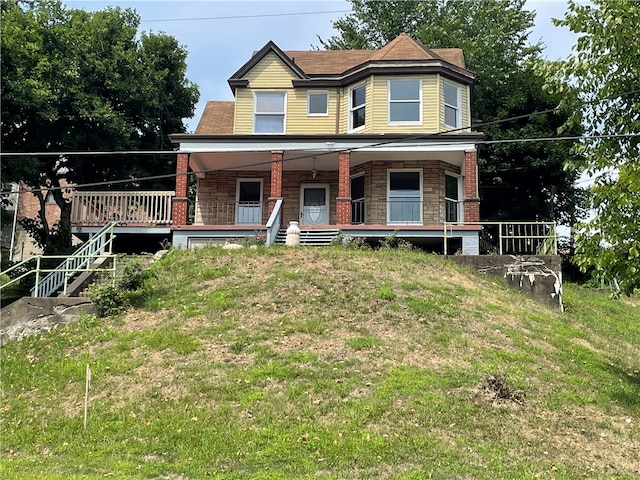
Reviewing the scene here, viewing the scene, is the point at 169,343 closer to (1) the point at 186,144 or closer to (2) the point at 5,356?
(2) the point at 5,356

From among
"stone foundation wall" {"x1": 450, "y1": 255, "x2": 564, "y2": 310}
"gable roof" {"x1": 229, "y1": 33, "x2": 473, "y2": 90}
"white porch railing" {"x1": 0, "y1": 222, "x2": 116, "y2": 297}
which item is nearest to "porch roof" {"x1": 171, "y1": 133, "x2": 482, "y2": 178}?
"gable roof" {"x1": 229, "y1": 33, "x2": 473, "y2": 90}

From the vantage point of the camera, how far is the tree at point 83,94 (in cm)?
2134

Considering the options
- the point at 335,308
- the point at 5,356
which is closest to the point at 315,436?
the point at 335,308

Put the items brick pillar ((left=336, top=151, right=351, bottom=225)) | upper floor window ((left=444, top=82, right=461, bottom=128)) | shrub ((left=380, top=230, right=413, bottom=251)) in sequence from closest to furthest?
shrub ((left=380, top=230, right=413, bottom=251)) < brick pillar ((left=336, top=151, right=351, bottom=225)) < upper floor window ((left=444, top=82, right=461, bottom=128))

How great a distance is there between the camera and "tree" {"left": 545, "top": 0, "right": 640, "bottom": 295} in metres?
9.84

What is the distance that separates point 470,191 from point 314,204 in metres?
5.85

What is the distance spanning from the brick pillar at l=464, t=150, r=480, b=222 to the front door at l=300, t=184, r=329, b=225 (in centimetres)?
524

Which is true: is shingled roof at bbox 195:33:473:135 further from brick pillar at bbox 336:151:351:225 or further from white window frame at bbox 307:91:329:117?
brick pillar at bbox 336:151:351:225

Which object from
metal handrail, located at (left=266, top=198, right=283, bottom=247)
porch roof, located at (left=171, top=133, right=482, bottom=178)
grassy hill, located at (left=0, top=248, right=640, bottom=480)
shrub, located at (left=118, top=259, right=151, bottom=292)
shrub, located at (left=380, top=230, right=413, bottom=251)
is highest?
porch roof, located at (left=171, top=133, right=482, bottom=178)

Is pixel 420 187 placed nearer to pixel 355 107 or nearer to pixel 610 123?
pixel 355 107

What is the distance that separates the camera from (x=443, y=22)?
35.6m

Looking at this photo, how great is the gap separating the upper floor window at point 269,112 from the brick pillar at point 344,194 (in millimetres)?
3472

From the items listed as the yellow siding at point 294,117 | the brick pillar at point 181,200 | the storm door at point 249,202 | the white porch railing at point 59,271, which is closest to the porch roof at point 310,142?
the brick pillar at point 181,200

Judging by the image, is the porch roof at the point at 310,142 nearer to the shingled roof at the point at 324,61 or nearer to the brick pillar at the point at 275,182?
the brick pillar at the point at 275,182
